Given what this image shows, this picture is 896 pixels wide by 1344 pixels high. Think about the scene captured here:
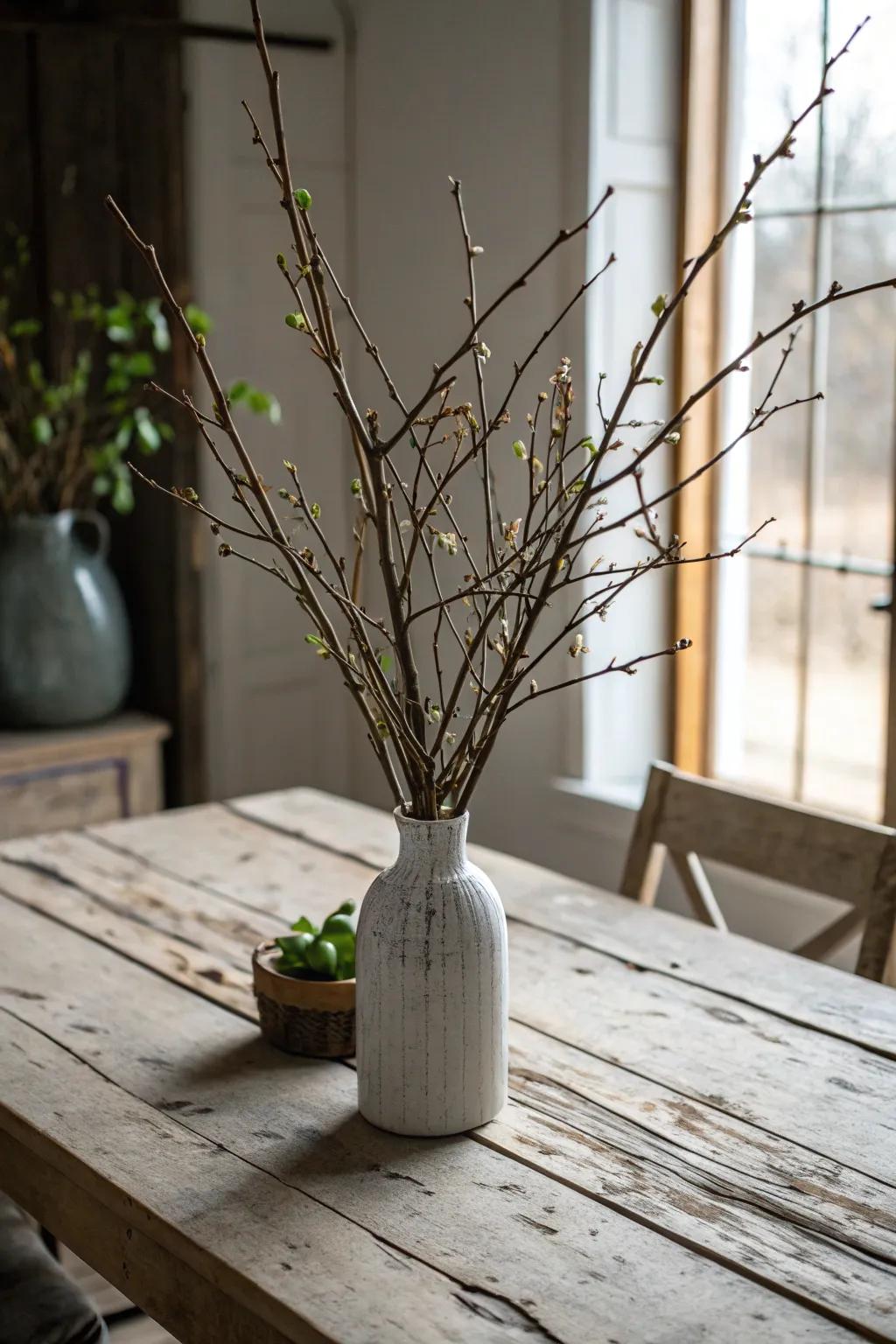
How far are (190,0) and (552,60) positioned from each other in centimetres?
89

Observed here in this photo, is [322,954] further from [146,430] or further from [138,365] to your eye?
[138,365]

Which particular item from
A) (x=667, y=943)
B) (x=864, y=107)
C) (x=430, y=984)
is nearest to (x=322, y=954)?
(x=430, y=984)

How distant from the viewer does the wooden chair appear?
190 cm

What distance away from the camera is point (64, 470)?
3426 millimetres

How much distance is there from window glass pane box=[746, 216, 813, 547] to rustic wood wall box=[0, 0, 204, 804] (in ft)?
4.22

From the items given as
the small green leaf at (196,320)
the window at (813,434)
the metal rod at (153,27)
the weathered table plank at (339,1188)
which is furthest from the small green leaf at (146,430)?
the weathered table plank at (339,1188)

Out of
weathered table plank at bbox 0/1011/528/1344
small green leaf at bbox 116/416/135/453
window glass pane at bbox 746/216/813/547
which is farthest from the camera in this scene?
small green leaf at bbox 116/416/135/453

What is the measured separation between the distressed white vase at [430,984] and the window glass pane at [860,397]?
1621mm

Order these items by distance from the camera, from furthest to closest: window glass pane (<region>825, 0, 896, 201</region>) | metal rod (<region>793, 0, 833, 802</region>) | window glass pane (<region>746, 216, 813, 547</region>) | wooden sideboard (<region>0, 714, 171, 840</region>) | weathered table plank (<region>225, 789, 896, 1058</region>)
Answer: wooden sideboard (<region>0, 714, 171, 840</region>) → window glass pane (<region>746, 216, 813, 547</region>) → metal rod (<region>793, 0, 833, 802</region>) → window glass pane (<region>825, 0, 896, 201</region>) → weathered table plank (<region>225, 789, 896, 1058</region>)

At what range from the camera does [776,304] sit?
3.00m

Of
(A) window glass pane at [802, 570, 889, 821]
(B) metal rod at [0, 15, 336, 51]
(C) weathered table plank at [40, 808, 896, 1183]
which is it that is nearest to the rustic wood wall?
(B) metal rod at [0, 15, 336, 51]

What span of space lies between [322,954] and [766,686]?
1760mm

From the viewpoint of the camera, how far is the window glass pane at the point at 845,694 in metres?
2.88

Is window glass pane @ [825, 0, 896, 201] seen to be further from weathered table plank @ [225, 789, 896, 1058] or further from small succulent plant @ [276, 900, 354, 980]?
small succulent plant @ [276, 900, 354, 980]
